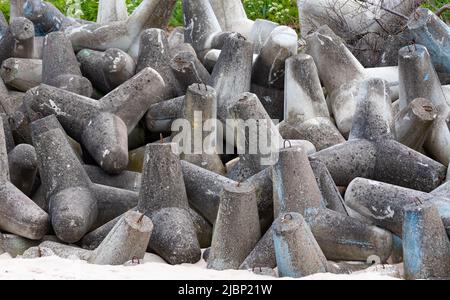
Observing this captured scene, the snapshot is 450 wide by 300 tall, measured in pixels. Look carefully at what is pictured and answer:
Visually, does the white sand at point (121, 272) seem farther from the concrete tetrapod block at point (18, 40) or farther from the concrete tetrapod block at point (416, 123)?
the concrete tetrapod block at point (18, 40)

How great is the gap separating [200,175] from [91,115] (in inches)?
28.2

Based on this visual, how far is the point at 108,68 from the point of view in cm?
516

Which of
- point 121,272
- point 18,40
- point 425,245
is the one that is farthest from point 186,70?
point 425,245

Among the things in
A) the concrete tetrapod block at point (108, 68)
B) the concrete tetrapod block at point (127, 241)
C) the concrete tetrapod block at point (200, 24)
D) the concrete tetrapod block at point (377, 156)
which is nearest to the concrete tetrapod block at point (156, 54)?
the concrete tetrapod block at point (108, 68)

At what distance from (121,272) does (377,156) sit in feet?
4.15

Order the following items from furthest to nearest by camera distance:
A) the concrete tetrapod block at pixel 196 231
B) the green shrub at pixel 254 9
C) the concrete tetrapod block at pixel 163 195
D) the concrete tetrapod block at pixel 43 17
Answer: the green shrub at pixel 254 9
the concrete tetrapod block at pixel 43 17
the concrete tetrapod block at pixel 196 231
the concrete tetrapod block at pixel 163 195

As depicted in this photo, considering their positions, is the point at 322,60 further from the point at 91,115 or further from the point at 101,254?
the point at 101,254

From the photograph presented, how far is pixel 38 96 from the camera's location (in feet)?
15.9

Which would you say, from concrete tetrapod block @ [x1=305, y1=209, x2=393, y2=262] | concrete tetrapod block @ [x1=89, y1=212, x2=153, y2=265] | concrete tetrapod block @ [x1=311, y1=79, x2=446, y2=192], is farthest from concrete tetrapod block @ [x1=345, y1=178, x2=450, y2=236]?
concrete tetrapod block @ [x1=89, y1=212, x2=153, y2=265]

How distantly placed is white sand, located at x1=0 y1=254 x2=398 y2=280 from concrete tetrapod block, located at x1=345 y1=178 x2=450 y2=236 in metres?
0.19

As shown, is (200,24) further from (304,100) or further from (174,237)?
(174,237)

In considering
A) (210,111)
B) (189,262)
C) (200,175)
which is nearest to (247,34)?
(210,111)

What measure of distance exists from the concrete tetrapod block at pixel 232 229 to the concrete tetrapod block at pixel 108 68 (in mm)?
1413

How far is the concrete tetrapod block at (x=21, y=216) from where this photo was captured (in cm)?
421
